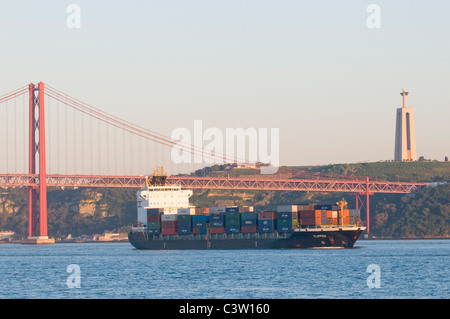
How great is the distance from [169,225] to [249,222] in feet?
38.7

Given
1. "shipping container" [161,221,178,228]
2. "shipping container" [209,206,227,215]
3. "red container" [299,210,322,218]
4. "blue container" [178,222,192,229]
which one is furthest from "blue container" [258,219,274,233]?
"shipping container" [161,221,178,228]

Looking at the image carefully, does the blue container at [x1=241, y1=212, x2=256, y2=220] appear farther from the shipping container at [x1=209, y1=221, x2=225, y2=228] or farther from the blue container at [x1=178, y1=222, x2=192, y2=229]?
the blue container at [x1=178, y1=222, x2=192, y2=229]

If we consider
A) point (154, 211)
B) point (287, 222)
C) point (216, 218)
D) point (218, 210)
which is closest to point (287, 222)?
point (287, 222)

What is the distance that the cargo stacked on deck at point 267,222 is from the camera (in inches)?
4131

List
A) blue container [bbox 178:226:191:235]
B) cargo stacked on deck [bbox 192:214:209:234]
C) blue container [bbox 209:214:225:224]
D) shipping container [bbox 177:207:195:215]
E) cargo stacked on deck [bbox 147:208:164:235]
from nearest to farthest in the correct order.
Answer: blue container [bbox 209:214:225:224] < cargo stacked on deck [bbox 192:214:209:234] < blue container [bbox 178:226:191:235] < shipping container [bbox 177:207:195:215] < cargo stacked on deck [bbox 147:208:164:235]

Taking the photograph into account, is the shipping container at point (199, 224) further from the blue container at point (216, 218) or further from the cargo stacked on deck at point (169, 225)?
the cargo stacked on deck at point (169, 225)

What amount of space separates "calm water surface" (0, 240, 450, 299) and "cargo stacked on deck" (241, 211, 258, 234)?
1832cm

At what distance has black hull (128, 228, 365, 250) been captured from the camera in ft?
335

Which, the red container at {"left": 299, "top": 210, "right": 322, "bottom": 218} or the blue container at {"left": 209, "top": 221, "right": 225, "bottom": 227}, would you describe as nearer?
the red container at {"left": 299, "top": 210, "right": 322, "bottom": 218}

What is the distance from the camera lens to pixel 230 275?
63.3m

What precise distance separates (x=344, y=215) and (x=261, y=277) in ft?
153
